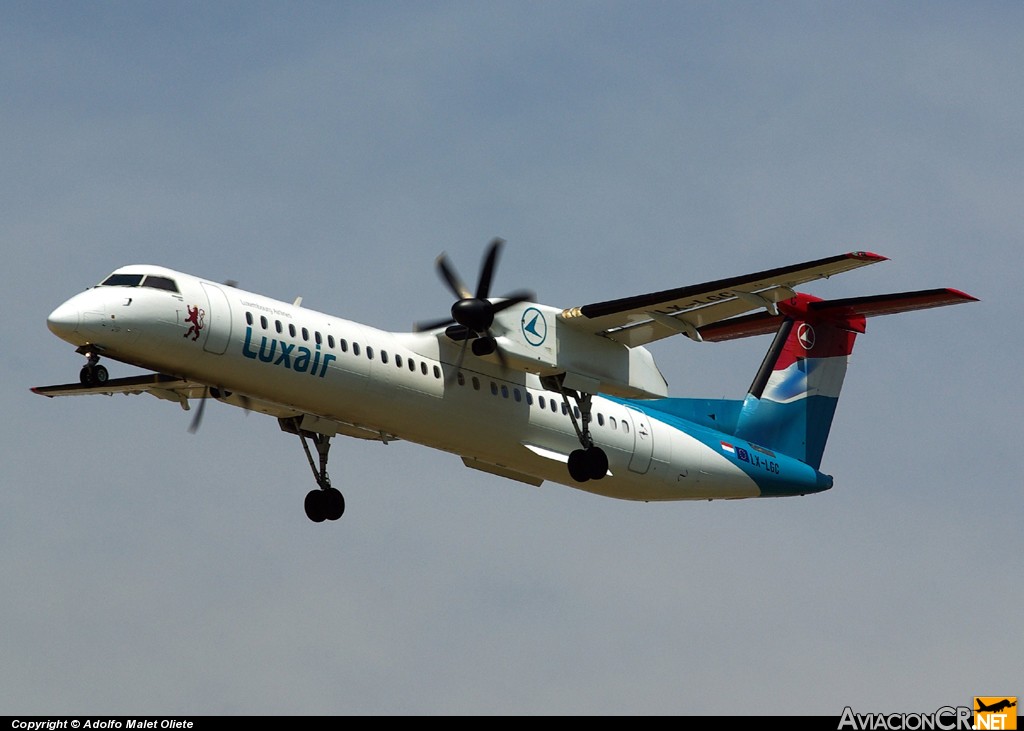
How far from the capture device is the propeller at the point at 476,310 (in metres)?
23.6

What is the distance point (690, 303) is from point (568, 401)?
282cm

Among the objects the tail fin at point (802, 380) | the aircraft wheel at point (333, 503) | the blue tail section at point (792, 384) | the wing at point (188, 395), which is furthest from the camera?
the tail fin at point (802, 380)

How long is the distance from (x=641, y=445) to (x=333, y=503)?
18.6 feet

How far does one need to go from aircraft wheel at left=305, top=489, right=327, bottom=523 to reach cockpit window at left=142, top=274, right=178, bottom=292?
6052 mm

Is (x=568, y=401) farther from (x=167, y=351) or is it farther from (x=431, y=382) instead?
(x=167, y=351)

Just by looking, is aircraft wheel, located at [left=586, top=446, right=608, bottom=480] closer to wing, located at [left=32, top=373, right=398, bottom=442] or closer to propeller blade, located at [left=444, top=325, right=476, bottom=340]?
propeller blade, located at [left=444, top=325, right=476, bottom=340]

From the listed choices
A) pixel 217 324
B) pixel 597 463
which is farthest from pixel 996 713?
pixel 217 324

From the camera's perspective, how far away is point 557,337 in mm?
24781

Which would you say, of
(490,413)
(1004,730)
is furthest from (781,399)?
(1004,730)

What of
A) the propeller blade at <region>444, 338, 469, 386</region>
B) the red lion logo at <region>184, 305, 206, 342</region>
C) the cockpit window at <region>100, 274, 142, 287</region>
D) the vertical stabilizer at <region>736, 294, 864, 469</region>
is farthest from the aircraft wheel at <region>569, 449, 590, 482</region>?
the cockpit window at <region>100, 274, 142, 287</region>

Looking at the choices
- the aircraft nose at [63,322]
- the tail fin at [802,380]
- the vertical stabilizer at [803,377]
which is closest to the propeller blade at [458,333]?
the aircraft nose at [63,322]

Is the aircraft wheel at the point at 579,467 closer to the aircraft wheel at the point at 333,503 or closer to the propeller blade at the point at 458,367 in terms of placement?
the propeller blade at the point at 458,367

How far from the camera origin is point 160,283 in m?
21.4

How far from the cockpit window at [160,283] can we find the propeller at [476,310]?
4.41 m
